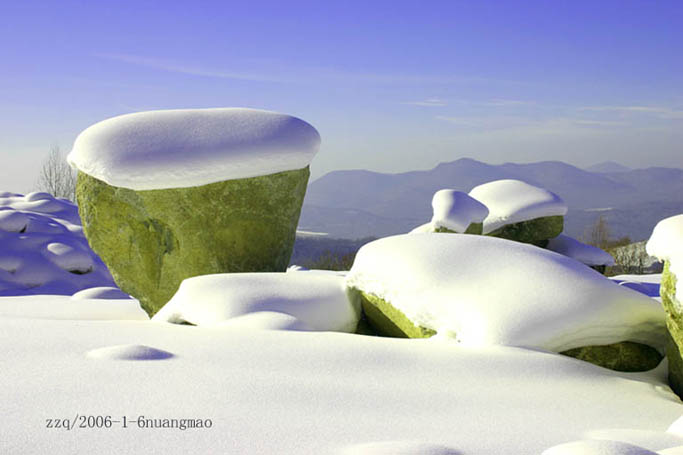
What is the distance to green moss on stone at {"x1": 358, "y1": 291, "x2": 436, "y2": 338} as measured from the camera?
3.32 m

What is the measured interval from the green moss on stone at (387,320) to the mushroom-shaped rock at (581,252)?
821 cm

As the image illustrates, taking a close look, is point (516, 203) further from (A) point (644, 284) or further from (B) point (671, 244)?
(B) point (671, 244)

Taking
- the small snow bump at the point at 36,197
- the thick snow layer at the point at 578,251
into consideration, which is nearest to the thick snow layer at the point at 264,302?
the thick snow layer at the point at 578,251

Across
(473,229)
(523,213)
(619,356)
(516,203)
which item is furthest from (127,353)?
(516,203)

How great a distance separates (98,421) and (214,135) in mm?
2795

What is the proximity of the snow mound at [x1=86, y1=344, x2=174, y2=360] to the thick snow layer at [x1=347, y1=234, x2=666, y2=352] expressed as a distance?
55.1 inches

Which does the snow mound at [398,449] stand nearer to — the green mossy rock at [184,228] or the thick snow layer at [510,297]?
the thick snow layer at [510,297]

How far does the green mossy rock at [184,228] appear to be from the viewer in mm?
4422

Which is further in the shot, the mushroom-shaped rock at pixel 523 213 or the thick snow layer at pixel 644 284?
the mushroom-shaped rock at pixel 523 213

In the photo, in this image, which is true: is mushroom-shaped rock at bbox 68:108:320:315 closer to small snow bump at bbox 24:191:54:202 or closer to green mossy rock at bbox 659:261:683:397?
green mossy rock at bbox 659:261:683:397

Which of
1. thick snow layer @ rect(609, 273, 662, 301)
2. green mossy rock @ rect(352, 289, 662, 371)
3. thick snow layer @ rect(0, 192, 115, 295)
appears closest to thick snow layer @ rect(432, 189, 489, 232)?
thick snow layer @ rect(609, 273, 662, 301)

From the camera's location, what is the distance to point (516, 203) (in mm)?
10438

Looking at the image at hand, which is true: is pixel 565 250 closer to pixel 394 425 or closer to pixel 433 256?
pixel 433 256

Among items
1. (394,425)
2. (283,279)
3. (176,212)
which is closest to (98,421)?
(394,425)
